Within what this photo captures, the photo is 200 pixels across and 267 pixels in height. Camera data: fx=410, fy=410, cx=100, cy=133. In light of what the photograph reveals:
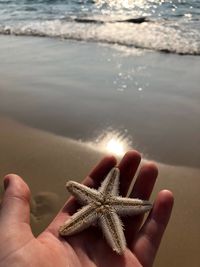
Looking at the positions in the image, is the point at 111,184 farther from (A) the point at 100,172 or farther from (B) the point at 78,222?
(B) the point at 78,222

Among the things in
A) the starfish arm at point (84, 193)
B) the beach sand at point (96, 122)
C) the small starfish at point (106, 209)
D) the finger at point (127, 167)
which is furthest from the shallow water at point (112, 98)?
the starfish arm at point (84, 193)

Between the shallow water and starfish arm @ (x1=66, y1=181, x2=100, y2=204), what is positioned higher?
starfish arm @ (x1=66, y1=181, x2=100, y2=204)

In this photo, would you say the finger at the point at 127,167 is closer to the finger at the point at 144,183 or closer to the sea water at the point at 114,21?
the finger at the point at 144,183

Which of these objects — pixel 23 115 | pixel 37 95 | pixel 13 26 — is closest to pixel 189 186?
pixel 23 115

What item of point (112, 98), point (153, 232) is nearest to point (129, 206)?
point (153, 232)

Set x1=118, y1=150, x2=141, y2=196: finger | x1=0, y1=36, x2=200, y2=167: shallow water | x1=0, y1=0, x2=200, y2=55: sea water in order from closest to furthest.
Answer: x1=118, y1=150, x2=141, y2=196: finger → x1=0, y1=36, x2=200, y2=167: shallow water → x1=0, y1=0, x2=200, y2=55: sea water

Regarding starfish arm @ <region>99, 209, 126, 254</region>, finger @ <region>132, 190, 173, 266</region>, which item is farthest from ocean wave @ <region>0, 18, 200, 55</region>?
starfish arm @ <region>99, 209, 126, 254</region>

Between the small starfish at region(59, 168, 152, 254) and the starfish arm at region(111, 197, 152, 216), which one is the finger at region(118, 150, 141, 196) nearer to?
the small starfish at region(59, 168, 152, 254)

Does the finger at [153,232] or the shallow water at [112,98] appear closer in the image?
the finger at [153,232]
